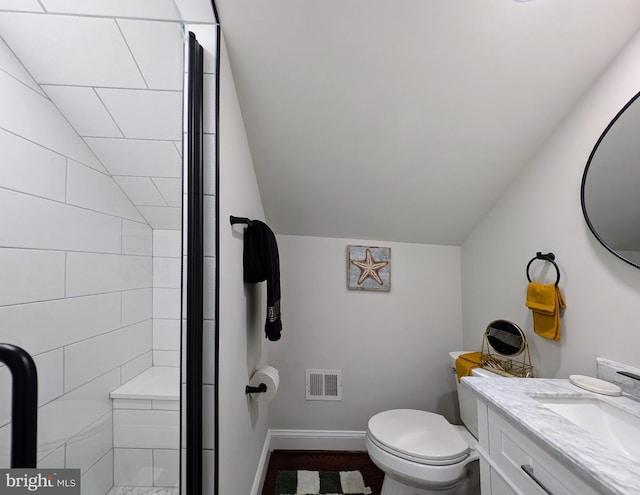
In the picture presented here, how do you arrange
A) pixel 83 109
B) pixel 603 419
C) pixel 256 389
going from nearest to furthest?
pixel 83 109
pixel 603 419
pixel 256 389

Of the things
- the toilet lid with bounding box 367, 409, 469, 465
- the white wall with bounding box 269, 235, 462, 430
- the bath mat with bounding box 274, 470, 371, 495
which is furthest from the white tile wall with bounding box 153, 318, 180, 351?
the bath mat with bounding box 274, 470, 371, 495

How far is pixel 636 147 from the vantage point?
3.29ft

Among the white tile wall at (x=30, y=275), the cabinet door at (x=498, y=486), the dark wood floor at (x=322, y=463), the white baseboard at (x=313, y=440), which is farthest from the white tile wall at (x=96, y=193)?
the white baseboard at (x=313, y=440)

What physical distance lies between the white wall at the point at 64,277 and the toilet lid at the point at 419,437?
113 centimetres

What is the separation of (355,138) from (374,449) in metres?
Answer: 1.47

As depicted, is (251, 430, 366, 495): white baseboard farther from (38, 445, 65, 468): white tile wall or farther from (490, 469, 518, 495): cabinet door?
(38, 445, 65, 468): white tile wall

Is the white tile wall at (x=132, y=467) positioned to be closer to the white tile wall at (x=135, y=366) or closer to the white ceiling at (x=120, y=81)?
the white tile wall at (x=135, y=366)

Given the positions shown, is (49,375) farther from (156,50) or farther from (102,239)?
(156,50)

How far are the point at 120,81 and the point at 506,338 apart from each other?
6.03ft

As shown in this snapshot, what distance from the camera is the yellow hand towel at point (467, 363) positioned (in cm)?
150

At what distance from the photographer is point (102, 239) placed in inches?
24.0

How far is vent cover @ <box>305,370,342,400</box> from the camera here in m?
2.00

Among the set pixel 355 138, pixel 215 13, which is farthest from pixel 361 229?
pixel 215 13

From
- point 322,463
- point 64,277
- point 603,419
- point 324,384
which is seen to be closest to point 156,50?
point 64,277
